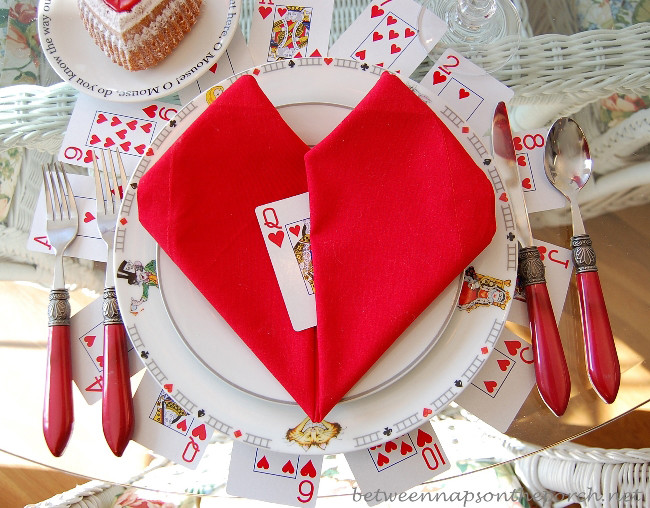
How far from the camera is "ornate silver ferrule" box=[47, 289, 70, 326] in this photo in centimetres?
80

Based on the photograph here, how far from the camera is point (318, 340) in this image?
0.70m

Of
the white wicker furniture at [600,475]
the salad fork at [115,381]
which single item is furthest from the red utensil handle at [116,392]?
the white wicker furniture at [600,475]

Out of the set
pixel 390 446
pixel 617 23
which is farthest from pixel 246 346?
pixel 617 23

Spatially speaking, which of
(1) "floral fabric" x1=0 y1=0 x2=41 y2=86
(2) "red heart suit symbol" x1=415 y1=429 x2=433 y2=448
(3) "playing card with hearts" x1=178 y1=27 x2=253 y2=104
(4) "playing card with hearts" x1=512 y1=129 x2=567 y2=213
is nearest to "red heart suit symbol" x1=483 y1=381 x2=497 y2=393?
(2) "red heart suit symbol" x1=415 y1=429 x2=433 y2=448

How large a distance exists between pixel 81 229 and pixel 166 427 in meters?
0.30

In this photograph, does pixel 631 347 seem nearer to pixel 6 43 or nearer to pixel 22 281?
pixel 22 281

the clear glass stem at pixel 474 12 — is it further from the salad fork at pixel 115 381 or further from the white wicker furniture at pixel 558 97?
the salad fork at pixel 115 381

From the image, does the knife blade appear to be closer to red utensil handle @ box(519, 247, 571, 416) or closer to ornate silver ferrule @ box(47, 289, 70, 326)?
red utensil handle @ box(519, 247, 571, 416)

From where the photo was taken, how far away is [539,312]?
30.3 inches

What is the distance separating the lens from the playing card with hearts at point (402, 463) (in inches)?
31.0

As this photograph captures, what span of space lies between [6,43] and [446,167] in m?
0.73

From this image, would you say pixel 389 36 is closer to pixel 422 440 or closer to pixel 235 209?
pixel 235 209

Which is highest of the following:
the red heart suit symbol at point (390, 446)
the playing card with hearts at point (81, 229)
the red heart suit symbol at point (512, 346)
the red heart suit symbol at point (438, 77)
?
the red heart suit symbol at point (438, 77)

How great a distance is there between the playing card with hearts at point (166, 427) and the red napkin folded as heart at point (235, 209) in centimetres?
17
